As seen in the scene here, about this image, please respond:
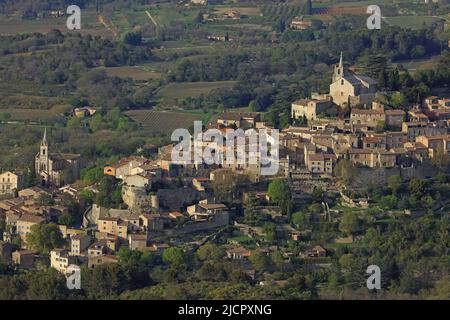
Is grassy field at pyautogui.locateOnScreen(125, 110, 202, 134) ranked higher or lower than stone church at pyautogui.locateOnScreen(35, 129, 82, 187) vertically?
lower

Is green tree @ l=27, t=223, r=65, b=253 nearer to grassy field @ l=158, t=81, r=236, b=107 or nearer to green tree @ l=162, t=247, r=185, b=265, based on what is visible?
green tree @ l=162, t=247, r=185, b=265

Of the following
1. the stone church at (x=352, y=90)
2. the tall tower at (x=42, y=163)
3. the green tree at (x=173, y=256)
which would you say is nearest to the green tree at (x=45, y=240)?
the green tree at (x=173, y=256)

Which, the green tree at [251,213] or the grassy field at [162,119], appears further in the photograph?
the grassy field at [162,119]

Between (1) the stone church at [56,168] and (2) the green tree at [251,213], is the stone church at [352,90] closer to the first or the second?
(2) the green tree at [251,213]

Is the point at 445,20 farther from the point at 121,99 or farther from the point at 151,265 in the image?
the point at 151,265

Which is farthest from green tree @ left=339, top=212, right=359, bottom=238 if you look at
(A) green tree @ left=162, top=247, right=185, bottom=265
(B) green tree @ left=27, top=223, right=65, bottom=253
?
(B) green tree @ left=27, top=223, right=65, bottom=253

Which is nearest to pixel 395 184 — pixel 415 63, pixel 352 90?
pixel 352 90
